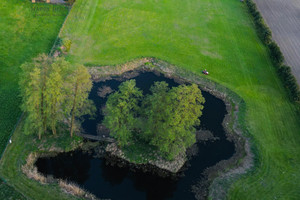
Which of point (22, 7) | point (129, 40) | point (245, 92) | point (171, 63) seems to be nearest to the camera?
point (245, 92)

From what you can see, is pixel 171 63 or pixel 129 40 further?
pixel 129 40

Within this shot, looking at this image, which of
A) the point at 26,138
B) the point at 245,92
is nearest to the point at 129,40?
the point at 245,92

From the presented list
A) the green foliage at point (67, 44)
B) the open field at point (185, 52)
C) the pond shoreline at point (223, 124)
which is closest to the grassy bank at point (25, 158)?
the open field at point (185, 52)

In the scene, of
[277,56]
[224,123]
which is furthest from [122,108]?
[277,56]

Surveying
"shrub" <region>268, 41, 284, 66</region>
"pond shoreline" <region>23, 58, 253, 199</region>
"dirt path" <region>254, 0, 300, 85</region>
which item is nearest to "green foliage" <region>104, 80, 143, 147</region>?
"pond shoreline" <region>23, 58, 253, 199</region>

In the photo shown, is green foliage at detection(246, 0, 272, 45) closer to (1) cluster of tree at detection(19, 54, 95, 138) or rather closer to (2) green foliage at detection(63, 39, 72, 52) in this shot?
(2) green foliage at detection(63, 39, 72, 52)

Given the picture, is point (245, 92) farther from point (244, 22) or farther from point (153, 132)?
point (244, 22)
